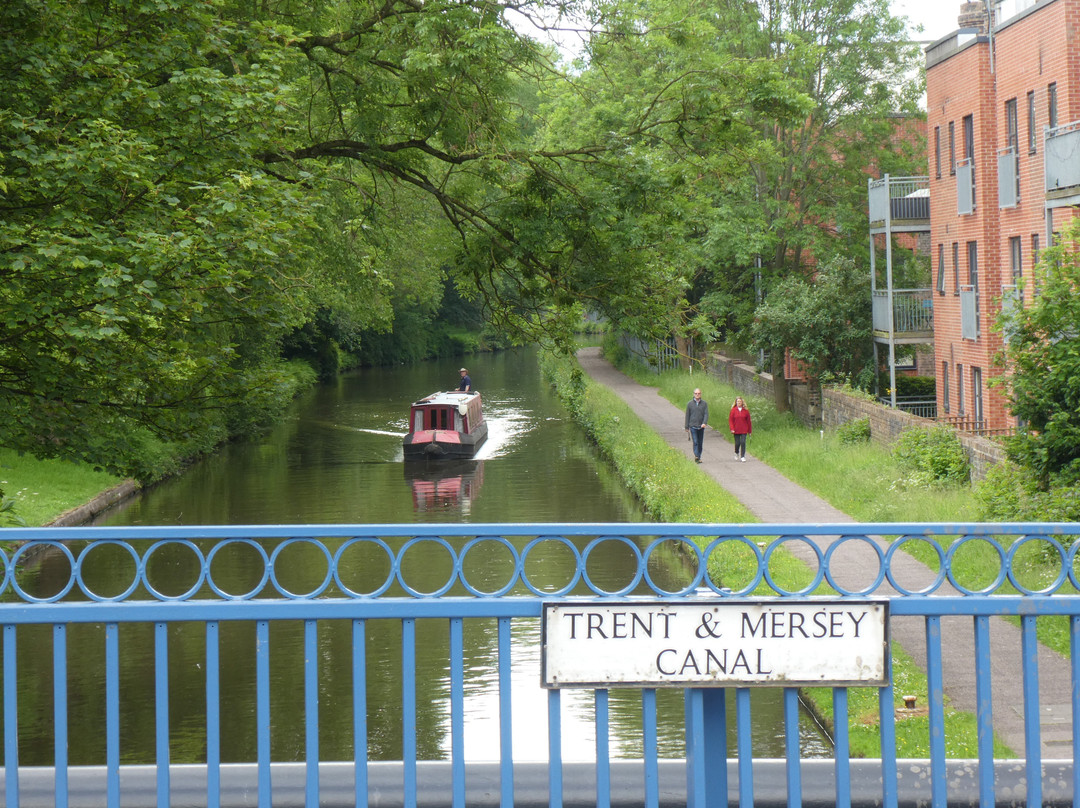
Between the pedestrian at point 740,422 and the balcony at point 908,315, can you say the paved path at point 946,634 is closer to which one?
the pedestrian at point 740,422

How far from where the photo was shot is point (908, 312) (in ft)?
102

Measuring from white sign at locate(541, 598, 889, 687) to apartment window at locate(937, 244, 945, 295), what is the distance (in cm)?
2772

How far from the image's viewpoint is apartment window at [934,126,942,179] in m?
30.2

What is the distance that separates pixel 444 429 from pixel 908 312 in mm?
12827

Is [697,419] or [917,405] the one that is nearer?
[697,419]

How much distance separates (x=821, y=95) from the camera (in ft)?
135

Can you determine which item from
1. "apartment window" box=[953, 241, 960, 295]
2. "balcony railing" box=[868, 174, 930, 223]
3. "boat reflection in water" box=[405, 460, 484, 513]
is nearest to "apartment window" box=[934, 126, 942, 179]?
"balcony railing" box=[868, 174, 930, 223]

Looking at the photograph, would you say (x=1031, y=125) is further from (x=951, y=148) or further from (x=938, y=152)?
(x=938, y=152)

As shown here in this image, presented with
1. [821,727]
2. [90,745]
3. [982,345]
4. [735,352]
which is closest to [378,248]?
[90,745]

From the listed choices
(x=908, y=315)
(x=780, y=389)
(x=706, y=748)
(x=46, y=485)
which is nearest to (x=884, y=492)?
(x=908, y=315)

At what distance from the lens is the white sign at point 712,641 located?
436 centimetres

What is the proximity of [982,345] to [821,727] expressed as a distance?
17311mm

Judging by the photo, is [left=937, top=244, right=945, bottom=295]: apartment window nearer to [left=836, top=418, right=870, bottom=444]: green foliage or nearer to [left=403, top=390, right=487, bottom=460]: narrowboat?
[left=836, top=418, right=870, bottom=444]: green foliage

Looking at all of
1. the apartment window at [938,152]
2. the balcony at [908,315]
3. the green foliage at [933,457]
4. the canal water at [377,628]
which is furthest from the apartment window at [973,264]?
the canal water at [377,628]
